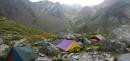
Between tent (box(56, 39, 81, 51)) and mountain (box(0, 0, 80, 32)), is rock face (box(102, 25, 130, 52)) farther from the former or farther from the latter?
mountain (box(0, 0, 80, 32))

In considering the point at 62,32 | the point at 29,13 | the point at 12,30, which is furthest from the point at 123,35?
the point at 29,13

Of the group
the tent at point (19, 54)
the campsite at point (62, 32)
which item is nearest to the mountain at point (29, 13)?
the campsite at point (62, 32)

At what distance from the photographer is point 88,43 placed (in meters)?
20.7

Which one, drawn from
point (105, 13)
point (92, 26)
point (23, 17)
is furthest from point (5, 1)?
point (105, 13)

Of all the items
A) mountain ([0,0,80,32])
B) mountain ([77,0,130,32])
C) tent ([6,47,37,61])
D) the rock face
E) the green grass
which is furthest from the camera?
mountain ([77,0,130,32])

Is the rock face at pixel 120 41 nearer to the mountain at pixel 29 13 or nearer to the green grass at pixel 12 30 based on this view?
the green grass at pixel 12 30

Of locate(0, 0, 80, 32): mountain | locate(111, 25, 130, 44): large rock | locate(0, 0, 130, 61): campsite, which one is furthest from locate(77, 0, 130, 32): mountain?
locate(111, 25, 130, 44): large rock

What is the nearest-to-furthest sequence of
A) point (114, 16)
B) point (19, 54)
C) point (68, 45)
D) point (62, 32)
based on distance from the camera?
point (19, 54) < point (68, 45) < point (62, 32) < point (114, 16)

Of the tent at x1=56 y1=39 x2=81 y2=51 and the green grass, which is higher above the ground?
the tent at x1=56 y1=39 x2=81 y2=51

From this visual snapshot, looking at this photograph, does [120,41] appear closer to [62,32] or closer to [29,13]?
[62,32]

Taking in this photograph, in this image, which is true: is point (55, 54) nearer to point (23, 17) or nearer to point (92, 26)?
A: point (92, 26)

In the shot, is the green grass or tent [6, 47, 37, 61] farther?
the green grass

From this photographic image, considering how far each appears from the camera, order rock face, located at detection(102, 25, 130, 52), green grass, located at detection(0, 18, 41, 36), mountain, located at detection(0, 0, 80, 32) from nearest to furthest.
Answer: rock face, located at detection(102, 25, 130, 52)
green grass, located at detection(0, 18, 41, 36)
mountain, located at detection(0, 0, 80, 32)

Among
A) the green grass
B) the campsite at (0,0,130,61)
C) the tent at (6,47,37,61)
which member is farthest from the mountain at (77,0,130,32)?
the tent at (6,47,37,61)
